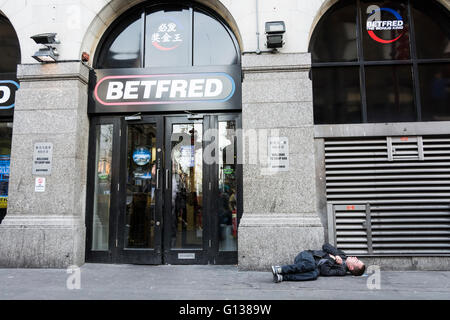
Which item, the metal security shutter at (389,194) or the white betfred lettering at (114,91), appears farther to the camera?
the white betfred lettering at (114,91)

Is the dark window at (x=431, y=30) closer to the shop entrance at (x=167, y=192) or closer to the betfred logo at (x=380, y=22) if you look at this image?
the betfred logo at (x=380, y=22)

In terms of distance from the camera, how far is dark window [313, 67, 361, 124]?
712cm

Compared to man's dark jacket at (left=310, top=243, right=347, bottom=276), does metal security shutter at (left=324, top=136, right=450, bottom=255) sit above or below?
above

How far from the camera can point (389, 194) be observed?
266 inches

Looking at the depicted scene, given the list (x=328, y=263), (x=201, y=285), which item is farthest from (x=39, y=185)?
(x=328, y=263)

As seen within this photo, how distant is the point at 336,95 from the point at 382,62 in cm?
128

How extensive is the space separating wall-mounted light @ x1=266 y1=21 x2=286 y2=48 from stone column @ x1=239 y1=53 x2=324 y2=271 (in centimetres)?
23

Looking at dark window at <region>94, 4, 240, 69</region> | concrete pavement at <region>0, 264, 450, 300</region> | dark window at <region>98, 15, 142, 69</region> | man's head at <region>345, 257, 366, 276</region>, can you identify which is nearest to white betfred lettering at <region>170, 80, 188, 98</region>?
dark window at <region>94, 4, 240, 69</region>

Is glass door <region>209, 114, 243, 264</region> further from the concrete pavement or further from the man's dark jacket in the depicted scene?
the man's dark jacket

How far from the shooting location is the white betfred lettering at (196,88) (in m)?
7.22

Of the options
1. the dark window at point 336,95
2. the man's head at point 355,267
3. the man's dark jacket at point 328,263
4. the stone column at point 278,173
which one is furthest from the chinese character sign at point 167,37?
the man's head at point 355,267
